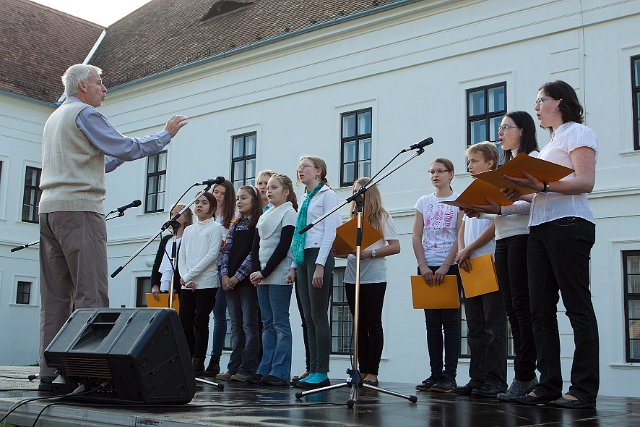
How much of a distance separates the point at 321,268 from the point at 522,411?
2.30 meters

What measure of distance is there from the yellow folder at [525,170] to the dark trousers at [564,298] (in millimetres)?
301

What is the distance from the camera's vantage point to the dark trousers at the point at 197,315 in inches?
307

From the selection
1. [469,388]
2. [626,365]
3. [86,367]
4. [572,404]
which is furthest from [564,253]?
[626,365]

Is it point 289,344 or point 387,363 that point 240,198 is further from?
point 387,363

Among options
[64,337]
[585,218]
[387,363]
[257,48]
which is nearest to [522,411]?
[585,218]

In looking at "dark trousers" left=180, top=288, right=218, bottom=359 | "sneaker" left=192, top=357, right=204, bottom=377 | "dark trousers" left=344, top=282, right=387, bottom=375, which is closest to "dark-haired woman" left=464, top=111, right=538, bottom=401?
"dark trousers" left=344, top=282, right=387, bottom=375

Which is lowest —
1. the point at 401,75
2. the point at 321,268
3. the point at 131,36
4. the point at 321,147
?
the point at 321,268

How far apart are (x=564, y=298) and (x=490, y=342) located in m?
1.15

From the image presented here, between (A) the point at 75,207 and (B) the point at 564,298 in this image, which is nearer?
(B) the point at 564,298

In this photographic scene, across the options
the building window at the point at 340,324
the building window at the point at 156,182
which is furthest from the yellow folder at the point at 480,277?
the building window at the point at 156,182

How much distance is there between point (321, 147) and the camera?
16.0 metres

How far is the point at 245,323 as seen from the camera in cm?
741

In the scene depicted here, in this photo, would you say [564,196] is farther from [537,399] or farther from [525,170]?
[537,399]

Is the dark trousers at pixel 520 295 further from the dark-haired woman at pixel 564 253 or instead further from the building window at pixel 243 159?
the building window at pixel 243 159
